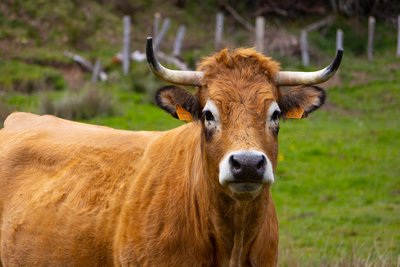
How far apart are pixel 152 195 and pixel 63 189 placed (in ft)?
3.65

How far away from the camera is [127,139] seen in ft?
22.6

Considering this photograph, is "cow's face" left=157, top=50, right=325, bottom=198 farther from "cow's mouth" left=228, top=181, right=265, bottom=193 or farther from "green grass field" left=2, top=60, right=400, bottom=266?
"green grass field" left=2, top=60, right=400, bottom=266

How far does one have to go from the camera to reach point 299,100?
6.04 meters

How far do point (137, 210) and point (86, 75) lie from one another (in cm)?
1898

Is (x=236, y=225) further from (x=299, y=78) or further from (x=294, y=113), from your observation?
(x=299, y=78)

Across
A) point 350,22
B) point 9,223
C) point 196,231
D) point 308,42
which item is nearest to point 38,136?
point 9,223

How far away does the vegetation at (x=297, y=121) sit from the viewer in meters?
11.8

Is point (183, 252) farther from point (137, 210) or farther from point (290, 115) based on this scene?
point (290, 115)

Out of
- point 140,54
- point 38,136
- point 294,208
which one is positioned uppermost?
point 140,54

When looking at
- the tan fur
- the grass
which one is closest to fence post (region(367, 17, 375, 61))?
the grass

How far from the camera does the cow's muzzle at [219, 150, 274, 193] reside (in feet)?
16.6

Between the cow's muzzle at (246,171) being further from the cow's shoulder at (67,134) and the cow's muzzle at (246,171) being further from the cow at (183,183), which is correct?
the cow's shoulder at (67,134)

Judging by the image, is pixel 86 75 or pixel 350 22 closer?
pixel 86 75

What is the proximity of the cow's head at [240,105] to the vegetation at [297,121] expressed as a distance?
2.71ft
